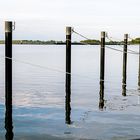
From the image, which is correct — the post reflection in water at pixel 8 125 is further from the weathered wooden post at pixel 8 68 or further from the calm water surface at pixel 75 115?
the calm water surface at pixel 75 115

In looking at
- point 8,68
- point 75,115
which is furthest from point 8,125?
point 75,115

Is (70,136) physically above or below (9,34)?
below

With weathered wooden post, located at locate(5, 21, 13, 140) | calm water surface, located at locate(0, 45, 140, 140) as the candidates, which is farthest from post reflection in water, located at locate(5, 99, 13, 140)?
calm water surface, located at locate(0, 45, 140, 140)

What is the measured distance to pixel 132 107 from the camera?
20.3 meters

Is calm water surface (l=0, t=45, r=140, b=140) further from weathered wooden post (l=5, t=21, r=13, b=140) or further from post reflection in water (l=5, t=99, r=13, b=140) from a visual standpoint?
weathered wooden post (l=5, t=21, r=13, b=140)

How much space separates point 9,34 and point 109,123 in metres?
5.61

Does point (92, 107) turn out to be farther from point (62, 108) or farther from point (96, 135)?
point (96, 135)

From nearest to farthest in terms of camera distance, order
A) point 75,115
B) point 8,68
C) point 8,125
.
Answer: point 8,68 → point 8,125 → point 75,115

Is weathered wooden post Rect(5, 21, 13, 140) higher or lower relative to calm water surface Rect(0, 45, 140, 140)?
higher

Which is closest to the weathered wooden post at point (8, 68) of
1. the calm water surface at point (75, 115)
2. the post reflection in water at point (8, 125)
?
the post reflection in water at point (8, 125)

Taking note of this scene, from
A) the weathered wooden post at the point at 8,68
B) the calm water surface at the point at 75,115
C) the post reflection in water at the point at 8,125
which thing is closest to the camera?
the weathered wooden post at the point at 8,68

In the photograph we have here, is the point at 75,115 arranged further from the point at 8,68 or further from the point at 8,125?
the point at 8,68

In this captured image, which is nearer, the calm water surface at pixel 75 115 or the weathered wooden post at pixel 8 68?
the weathered wooden post at pixel 8 68

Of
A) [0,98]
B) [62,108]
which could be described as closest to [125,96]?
[62,108]
